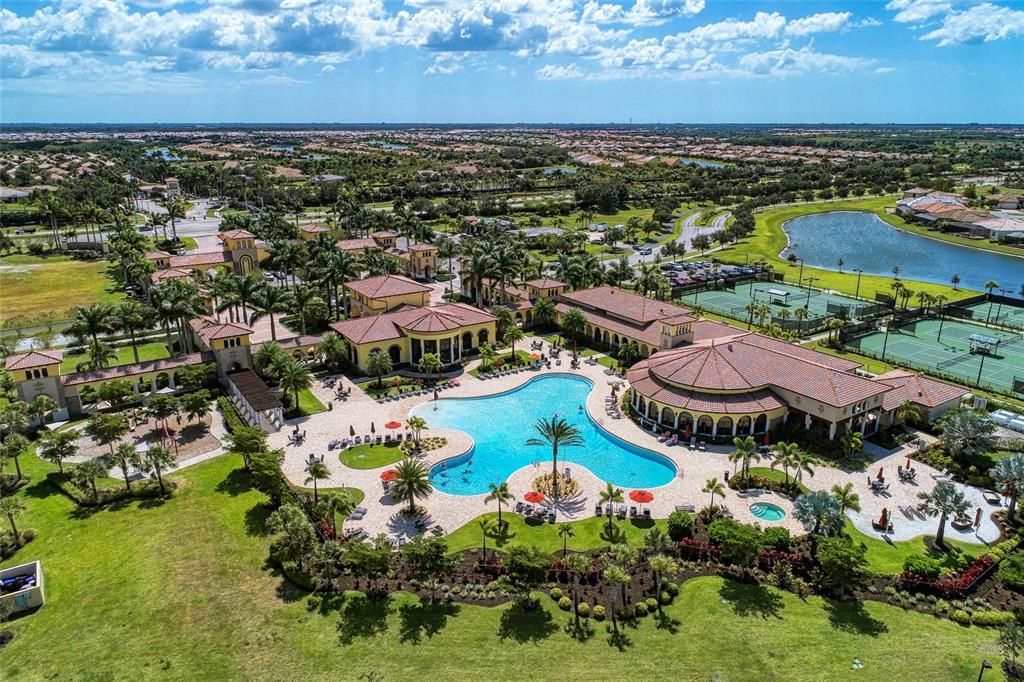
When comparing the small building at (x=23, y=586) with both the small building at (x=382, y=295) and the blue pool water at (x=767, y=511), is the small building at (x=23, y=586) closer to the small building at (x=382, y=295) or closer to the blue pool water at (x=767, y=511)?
the blue pool water at (x=767, y=511)

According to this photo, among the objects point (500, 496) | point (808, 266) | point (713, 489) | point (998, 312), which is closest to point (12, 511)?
point (500, 496)

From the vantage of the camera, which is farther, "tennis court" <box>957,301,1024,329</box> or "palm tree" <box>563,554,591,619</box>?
"tennis court" <box>957,301,1024,329</box>

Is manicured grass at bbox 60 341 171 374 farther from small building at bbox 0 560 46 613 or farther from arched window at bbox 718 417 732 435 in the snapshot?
arched window at bbox 718 417 732 435

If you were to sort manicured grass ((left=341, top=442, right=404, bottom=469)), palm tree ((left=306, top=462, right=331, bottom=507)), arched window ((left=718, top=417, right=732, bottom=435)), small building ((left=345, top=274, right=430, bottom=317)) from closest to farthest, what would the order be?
palm tree ((left=306, top=462, right=331, bottom=507)), manicured grass ((left=341, top=442, right=404, bottom=469)), arched window ((left=718, top=417, right=732, bottom=435)), small building ((left=345, top=274, right=430, bottom=317))

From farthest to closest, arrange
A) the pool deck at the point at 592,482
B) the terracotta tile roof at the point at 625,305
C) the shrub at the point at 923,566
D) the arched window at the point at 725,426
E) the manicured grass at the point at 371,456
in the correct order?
1. the terracotta tile roof at the point at 625,305
2. the arched window at the point at 725,426
3. the manicured grass at the point at 371,456
4. the pool deck at the point at 592,482
5. the shrub at the point at 923,566

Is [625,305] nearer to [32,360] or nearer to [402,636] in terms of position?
[402,636]

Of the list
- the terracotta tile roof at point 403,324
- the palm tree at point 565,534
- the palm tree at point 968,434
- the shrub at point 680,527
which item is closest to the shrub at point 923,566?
the shrub at point 680,527

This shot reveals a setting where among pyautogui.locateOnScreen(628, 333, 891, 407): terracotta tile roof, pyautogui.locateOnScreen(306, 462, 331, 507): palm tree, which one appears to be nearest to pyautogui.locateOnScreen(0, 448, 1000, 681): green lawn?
pyautogui.locateOnScreen(306, 462, 331, 507): palm tree
